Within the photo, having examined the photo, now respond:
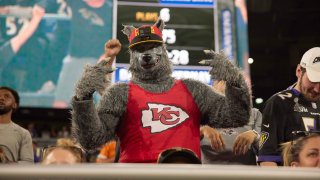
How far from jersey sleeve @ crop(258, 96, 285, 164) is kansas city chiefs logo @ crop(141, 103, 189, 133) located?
397 millimetres

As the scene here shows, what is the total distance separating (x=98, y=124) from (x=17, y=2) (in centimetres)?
239

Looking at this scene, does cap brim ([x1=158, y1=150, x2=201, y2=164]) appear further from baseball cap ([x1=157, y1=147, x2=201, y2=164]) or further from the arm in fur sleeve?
the arm in fur sleeve

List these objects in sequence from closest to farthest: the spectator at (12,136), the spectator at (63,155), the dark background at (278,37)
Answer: the spectator at (63,155)
the spectator at (12,136)
the dark background at (278,37)

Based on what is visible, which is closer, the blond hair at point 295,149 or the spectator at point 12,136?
the blond hair at point 295,149

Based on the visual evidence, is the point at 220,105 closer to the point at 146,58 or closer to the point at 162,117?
the point at 162,117

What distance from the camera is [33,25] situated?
140 inches

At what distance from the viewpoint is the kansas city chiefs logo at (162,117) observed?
1590 millimetres

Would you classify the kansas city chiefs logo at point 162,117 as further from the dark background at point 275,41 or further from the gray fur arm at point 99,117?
the dark background at point 275,41

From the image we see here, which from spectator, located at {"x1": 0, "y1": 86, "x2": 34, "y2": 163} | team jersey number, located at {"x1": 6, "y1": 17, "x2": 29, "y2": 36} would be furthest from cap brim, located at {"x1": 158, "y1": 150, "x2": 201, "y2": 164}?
team jersey number, located at {"x1": 6, "y1": 17, "x2": 29, "y2": 36}

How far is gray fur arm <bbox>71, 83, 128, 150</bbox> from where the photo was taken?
4.88ft

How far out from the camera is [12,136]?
7.41 feet

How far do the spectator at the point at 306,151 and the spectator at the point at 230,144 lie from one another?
312 millimetres

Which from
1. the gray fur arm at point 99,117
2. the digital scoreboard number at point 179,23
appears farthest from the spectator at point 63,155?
the digital scoreboard number at point 179,23

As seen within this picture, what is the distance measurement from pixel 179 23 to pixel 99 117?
2087mm
